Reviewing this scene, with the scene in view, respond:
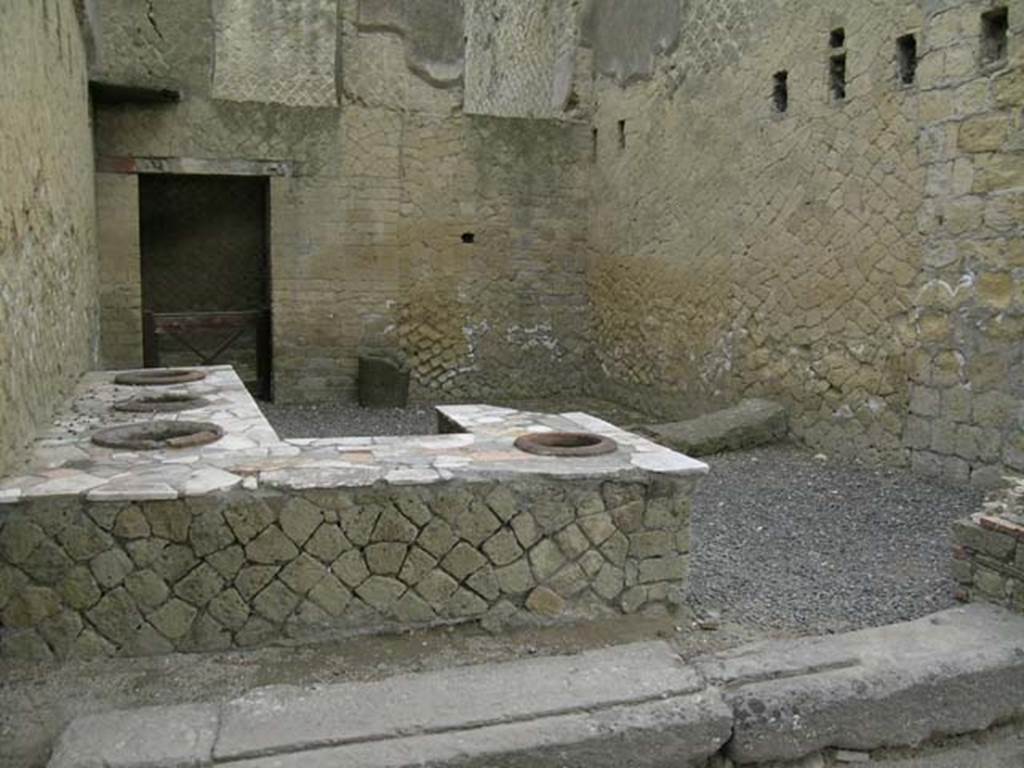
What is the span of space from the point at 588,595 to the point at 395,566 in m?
0.81

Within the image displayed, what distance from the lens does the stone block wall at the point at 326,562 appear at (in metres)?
3.42

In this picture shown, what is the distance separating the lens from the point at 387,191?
9.75 metres

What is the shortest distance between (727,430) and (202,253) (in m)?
7.47

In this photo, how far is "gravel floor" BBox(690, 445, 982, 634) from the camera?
4195 mm

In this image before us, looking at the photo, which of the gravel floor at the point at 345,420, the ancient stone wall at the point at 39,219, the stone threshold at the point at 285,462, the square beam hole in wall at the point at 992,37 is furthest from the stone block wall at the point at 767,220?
the ancient stone wall at the point at 39,219

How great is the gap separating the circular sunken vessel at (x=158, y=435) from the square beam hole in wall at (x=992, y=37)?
490 cm

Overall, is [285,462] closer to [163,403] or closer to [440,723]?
[440,723]

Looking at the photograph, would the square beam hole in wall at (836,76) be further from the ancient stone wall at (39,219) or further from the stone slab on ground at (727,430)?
the ancient stone wall at (39,219)

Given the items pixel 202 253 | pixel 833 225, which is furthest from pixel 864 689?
pixel 202 253

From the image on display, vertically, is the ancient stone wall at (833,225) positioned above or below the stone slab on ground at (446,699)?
above

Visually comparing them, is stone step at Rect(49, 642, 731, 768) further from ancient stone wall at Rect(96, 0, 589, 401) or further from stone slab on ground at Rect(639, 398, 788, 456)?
ancient stone wall at Rect(96, 0, 589, 401)

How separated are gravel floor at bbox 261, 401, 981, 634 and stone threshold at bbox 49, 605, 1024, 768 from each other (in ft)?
2.48

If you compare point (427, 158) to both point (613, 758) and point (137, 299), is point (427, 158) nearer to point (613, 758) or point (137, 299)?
point (137, 299)

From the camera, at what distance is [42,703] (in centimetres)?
317
